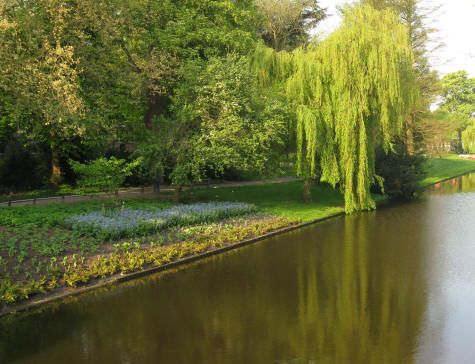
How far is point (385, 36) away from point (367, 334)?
752 inches

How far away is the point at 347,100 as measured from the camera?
22.5 metres

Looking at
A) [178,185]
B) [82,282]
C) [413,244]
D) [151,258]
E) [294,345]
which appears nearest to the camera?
[294,345]

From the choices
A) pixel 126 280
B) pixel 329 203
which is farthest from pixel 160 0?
pixel 126 280

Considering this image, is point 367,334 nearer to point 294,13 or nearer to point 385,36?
point 385,36

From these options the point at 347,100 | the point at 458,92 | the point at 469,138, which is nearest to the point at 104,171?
the point at 347,100

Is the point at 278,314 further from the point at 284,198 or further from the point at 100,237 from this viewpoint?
the point at 284,198

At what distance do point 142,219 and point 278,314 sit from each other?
9022mm

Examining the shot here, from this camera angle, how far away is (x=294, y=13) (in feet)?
140

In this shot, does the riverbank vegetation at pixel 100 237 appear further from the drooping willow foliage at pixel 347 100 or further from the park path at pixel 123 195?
the drooping willow foliage at pixel 347 100

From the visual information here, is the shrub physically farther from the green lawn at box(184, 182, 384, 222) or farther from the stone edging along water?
the stone edging along water

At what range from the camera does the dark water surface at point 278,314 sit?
7720 mm

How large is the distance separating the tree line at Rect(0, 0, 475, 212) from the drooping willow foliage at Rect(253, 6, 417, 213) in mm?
63

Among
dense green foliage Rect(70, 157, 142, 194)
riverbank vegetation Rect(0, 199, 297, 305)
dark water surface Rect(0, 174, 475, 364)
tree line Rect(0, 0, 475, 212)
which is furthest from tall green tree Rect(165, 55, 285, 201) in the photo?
dark water surface Rect(0, 174, 475, 364)

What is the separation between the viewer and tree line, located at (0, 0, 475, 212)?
18469 mm
